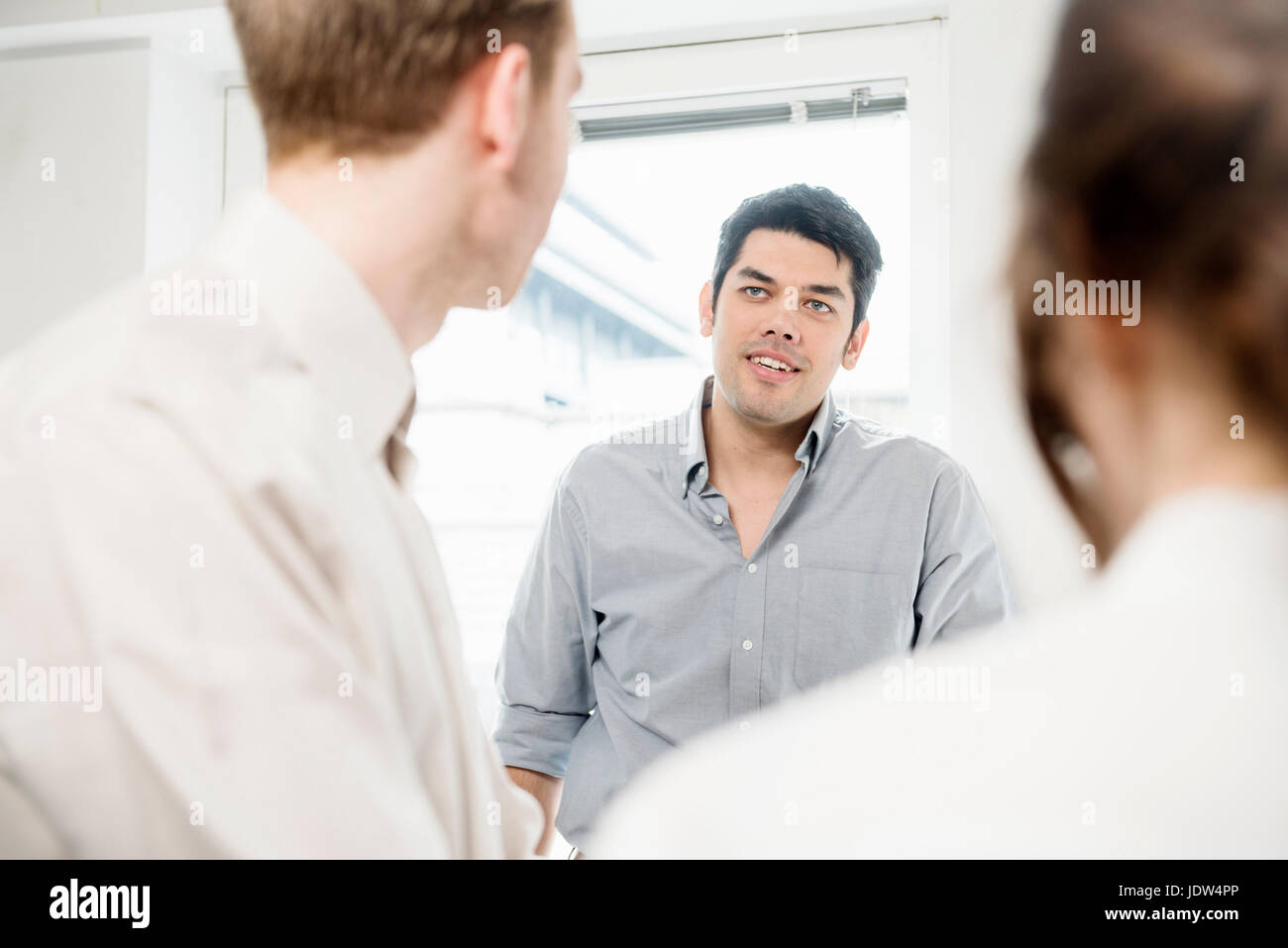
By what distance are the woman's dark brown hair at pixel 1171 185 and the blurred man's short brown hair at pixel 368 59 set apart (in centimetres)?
34

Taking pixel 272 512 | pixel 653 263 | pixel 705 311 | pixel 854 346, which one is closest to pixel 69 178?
pixel 653 263

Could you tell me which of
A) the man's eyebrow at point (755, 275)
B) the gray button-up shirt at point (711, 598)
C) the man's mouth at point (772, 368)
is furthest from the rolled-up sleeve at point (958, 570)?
the man's eyebrow at point (755, 275)

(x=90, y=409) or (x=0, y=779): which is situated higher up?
(x=90, y=409)

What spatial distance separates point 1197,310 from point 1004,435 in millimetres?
1165

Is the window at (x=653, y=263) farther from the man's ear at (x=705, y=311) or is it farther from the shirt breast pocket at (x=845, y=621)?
the shirt breast pocket at (x=845, y=621)

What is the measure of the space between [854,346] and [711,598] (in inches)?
19.0

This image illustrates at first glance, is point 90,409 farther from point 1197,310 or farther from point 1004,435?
point 1004,435

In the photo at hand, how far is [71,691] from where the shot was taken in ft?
1.39

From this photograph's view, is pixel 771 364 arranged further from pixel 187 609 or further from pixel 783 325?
pixel 187 609

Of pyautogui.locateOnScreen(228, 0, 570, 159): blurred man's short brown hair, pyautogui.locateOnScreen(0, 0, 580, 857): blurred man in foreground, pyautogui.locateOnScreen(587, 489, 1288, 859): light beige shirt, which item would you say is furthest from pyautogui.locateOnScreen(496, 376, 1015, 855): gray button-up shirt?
pyautogui.locateOnScreen(587, 489, 1288, 859): light beige shirt

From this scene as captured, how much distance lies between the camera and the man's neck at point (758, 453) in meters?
1.53

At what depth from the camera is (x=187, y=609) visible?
418 mm

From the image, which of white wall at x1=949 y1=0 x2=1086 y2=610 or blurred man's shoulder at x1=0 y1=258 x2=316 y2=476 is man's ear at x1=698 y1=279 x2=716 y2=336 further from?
blurred man's shoulder at x1=0 y1=258 x2=316 y2=476
